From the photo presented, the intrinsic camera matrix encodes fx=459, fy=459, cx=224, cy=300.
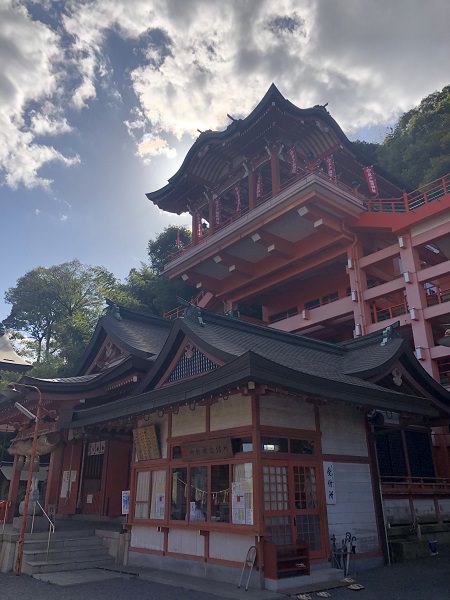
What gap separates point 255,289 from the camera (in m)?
32.2

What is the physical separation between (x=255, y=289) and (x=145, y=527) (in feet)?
68.1

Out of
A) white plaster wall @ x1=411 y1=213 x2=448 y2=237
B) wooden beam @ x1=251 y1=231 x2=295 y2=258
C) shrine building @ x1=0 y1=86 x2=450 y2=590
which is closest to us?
shrine building @ x1=0 y1=86 x2=450 y2=590

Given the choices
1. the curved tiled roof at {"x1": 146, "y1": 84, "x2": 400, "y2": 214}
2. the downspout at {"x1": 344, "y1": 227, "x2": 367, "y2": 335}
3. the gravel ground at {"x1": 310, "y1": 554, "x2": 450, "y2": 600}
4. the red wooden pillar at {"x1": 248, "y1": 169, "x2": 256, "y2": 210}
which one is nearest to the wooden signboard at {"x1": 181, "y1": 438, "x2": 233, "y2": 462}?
the gravel ground at {"x1": 310, "y1": 554, "x2": 450, "y2": 600}

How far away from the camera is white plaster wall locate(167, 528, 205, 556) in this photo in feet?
36.9

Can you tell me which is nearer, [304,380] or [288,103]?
[304,380]

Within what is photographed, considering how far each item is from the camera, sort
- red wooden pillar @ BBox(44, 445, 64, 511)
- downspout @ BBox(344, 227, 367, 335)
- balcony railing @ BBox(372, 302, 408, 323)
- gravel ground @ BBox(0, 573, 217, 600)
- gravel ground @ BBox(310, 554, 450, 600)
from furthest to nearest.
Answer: balcony railing @ BBox(372, 302, 408, 323), downspout @ BBox(344, 227, 367, 335), red wooden pillar @ BBox(44, 445, 64, 511), gravel ground @ BBox(0, 573, 217, 600), gravel ground @ BBox(310, 554, 450, 600)

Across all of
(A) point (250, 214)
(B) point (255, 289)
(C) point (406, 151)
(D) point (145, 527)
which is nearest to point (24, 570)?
(D) point (145, 527)

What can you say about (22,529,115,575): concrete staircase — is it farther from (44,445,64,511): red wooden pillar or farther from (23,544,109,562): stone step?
(44,445,64,511): red wooden pillar

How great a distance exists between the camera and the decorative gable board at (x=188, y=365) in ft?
41.4

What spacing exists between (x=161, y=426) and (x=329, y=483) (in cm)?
508

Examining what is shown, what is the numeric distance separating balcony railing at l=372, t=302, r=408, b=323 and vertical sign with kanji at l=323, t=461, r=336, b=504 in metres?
15.0

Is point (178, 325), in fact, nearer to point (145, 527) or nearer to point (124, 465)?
point (145, 527)

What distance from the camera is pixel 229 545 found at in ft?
34.3

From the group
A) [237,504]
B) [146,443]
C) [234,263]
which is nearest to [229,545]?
[237,504]
